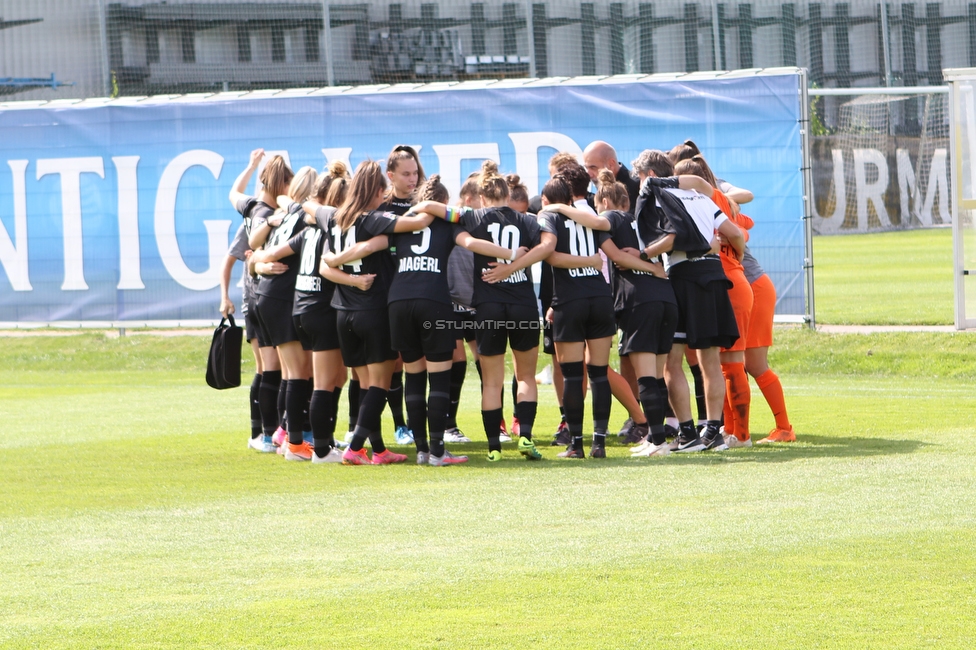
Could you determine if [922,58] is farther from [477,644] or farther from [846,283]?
[477,644]

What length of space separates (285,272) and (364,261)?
813 mm

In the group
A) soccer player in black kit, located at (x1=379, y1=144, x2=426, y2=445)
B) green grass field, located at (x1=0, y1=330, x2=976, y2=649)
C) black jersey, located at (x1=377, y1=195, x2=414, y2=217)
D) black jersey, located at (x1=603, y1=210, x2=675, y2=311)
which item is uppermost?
soccer player in black kit, located at (x1=379, y1=144, x2=426, y2=445)

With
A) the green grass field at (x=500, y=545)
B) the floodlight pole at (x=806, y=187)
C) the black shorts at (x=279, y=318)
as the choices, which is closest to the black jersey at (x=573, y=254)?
the green grass field at (x=500, y=545)

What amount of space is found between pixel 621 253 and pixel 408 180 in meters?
1.45

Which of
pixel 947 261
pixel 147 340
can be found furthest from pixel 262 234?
pixel 947 261

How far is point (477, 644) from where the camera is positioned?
4211 millimetres

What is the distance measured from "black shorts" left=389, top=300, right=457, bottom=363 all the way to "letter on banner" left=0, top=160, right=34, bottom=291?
10.0 metres

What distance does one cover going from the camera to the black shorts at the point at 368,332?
8.03 meters

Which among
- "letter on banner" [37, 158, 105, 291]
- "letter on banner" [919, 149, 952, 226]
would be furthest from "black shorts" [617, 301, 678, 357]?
"letter on banner" [919, 149, 952, 226]

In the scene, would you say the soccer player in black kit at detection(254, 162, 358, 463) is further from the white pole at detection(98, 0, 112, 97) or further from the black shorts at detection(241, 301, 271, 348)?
the white pole at detection(98, 0, 112, 97)

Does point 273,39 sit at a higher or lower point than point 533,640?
higher

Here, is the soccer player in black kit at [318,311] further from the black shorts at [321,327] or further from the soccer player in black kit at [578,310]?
the soccer player in black kit at [578,310]

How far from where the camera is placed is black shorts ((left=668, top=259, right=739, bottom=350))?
8250 millimetres

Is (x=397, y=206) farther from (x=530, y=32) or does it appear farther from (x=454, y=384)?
(x=530, y=32)
